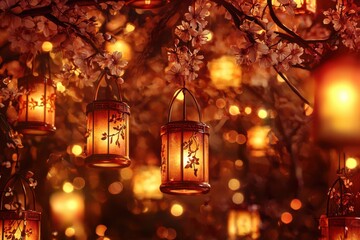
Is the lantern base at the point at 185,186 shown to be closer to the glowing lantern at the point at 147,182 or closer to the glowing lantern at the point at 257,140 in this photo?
the glowing lantern at the point at 257,140

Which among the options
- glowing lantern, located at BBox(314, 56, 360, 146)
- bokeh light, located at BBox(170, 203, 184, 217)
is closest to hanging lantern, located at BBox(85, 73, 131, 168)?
glowing lantern, located at BBox(314, 56, 360, 146)

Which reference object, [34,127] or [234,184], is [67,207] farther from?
[34,127]

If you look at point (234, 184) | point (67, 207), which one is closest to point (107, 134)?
point (234, 184)

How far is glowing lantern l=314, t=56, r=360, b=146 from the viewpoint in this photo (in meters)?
3.22

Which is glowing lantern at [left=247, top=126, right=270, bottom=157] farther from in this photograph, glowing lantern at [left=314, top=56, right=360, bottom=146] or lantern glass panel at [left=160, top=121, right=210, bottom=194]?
glowing lantern at [left=314, top=56, right=360, bottom=146]

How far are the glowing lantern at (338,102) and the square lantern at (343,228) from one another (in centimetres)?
659

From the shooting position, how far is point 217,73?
1506 centimetres

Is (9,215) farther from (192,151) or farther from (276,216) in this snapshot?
(276,216)

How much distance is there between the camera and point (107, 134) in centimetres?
820

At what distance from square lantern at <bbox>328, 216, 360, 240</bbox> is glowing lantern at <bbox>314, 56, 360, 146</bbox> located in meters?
6.59

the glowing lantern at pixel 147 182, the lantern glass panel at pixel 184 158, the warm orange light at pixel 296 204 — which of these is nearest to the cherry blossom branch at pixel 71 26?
the lantern glass panel at pixel 184 158

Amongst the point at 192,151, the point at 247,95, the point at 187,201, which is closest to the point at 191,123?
the point at 192,151

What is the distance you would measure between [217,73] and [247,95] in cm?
99

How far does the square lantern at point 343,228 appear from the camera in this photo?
977 cm
